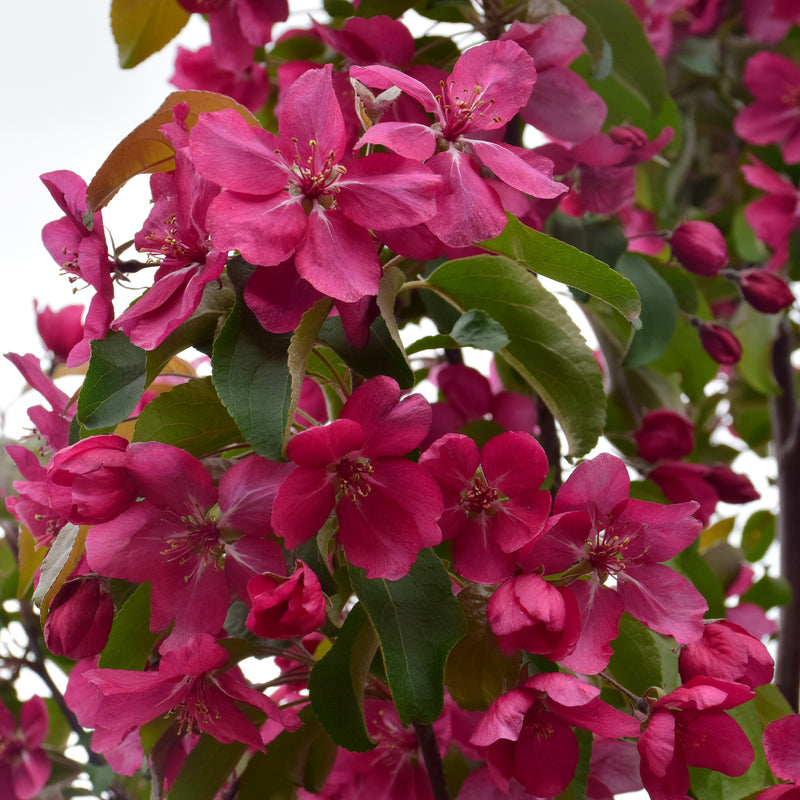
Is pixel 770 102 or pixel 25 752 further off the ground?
pixel 770 102

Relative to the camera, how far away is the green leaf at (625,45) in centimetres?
104

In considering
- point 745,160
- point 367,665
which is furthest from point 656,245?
point 367,665

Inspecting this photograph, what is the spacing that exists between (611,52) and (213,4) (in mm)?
481

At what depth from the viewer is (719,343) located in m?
1.12

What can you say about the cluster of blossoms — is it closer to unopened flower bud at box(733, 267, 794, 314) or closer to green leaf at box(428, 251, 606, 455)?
green leaf at box(428, 251, 606, 455)

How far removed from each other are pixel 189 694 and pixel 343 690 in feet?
0.38

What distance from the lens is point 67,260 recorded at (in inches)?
30.3

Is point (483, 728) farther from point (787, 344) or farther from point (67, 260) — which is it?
point (787, 344)

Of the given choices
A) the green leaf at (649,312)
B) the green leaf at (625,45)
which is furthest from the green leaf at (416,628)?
the green leaf at (625,45)

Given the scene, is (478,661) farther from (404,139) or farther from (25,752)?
(25,752)

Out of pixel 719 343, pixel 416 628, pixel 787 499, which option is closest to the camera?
pixel 416 628

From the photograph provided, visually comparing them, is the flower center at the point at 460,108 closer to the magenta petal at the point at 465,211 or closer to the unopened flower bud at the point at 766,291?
the magenta petal at the point at 465,211

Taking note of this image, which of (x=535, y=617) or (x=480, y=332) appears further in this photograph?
(x=480, y=332)

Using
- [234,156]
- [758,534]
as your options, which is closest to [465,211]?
[234,156]
